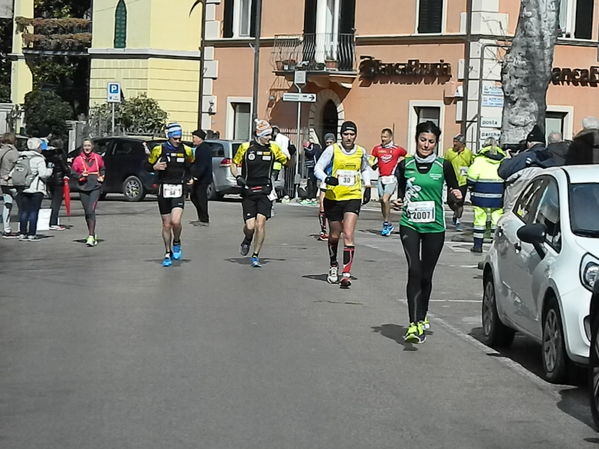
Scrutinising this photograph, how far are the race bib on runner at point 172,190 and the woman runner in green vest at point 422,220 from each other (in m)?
6.72

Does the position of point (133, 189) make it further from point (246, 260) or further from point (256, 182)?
point (256, 182)

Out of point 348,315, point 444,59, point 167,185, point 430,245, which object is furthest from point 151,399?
point 444,59

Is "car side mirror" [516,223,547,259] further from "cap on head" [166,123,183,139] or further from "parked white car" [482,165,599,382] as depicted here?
"cap on head" [166,123,183,139]

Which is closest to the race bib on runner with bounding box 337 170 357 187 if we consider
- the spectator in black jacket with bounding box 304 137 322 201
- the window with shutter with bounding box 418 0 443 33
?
the spectator in black jacket with bounding box 304 137 322 201

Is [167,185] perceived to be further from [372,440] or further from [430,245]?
[372,440]

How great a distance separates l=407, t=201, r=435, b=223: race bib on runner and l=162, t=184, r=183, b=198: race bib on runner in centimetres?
699

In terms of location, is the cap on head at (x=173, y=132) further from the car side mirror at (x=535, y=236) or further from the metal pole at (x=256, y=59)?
the metal pole at (x=256, y=59)

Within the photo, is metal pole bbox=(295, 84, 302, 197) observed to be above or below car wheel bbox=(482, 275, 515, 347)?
above

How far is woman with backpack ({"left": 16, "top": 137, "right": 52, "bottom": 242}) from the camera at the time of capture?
21.9 m

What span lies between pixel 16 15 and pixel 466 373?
47.0 meters

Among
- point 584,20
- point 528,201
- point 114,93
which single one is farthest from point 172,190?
point 584,20

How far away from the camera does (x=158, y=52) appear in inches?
1794

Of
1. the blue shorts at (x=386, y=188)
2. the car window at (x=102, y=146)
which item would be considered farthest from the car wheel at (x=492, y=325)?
the car window at (x=102, y=146)

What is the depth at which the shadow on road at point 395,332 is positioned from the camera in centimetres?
1163
